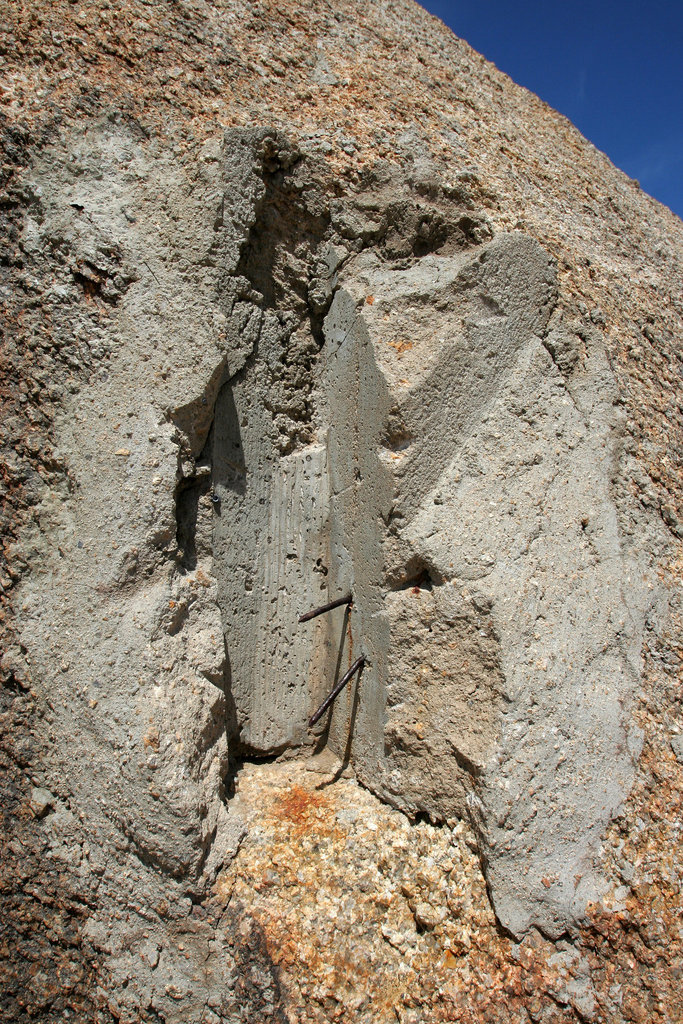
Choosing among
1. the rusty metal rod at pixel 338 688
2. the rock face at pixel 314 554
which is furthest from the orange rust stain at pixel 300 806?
the rusty metal rod at pixel 338 688

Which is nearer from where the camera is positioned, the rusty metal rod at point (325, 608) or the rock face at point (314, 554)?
the rock face at point (314, 554)

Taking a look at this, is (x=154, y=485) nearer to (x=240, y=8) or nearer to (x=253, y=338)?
(x=253, y=338)

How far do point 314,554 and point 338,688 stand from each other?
48 cm

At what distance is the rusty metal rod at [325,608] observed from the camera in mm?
2047

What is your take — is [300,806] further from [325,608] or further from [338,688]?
[325,608]

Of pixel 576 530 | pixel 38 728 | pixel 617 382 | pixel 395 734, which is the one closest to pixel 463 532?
pixel 576 530

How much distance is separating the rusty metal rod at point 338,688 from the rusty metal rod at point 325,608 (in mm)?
194

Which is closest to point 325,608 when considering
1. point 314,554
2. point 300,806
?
point 314,554

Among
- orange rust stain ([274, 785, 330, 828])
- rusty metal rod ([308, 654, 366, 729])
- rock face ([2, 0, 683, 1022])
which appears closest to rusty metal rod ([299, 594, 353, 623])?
rock face ([2, 0, 683, 1022])

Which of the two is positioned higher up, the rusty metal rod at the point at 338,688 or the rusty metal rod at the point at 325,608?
the rusty metal rod at the point at 325,608

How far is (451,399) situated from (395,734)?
3.64 feet

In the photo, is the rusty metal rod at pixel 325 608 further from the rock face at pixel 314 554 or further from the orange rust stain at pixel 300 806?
the orange rust stain at pixel 300 806

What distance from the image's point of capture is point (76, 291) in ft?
5.86

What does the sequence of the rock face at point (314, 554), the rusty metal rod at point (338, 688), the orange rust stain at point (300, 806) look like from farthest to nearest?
the rusty metal rod at point (338, 688) → the orange rust stain at point (300, 806) → the rock face at point (314, 554)
